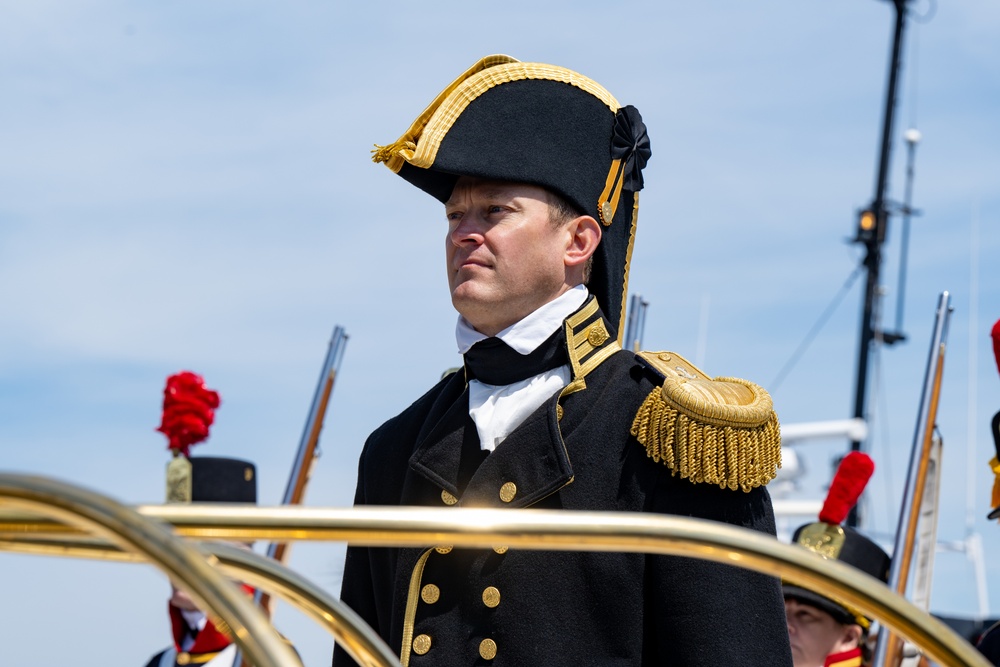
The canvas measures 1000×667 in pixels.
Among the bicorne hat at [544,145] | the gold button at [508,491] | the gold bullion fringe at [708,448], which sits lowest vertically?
the gold button at [508,491]

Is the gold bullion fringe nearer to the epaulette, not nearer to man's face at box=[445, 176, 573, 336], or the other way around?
the epaulette

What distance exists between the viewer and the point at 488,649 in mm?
3170

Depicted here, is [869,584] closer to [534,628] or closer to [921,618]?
[921,618]

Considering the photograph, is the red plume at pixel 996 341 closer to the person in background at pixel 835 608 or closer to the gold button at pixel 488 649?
the person in background at pixel 835 608

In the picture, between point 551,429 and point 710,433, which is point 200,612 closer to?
point 551,429

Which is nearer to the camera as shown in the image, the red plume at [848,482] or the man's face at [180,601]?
the red plume at [848,482]

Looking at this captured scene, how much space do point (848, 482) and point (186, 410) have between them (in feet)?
10.4

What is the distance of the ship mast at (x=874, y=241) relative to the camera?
14.7m

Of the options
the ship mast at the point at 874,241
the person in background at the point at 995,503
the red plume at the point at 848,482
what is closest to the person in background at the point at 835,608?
the red plume at the point at 848,482

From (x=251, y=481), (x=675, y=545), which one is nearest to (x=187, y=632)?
(x=251, y=481)

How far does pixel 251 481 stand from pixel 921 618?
6.78 meters

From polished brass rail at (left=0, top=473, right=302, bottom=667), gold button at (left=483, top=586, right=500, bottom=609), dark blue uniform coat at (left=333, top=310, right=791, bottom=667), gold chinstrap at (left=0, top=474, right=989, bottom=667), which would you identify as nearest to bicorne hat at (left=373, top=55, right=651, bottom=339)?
dark blue uniform coat at (left=333, top=310, right=791, bottom=667)

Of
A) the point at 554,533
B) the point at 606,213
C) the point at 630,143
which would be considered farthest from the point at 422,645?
the point at 554,533

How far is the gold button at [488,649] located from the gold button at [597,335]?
780 millimetres
